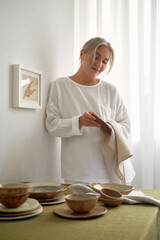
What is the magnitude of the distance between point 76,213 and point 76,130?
75cm

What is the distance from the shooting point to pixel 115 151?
1.72m

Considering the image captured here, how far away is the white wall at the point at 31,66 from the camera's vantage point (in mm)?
1501

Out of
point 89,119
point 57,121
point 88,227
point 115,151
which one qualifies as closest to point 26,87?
point 57,121

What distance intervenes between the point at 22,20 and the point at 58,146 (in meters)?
0.84

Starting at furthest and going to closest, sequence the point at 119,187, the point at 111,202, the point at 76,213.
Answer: the point at 119,187, the point at 111,202, the point at 76,213

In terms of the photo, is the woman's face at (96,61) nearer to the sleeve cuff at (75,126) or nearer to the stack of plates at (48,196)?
the sleeve cuff at (75,126)

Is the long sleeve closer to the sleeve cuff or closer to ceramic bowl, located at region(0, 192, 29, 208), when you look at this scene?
the sleeve cuff

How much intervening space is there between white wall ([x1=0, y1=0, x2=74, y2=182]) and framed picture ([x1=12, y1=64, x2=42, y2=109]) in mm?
33

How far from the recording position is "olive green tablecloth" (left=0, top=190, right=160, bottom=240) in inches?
32.6

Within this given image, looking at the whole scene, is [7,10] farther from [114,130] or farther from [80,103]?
[114,130]

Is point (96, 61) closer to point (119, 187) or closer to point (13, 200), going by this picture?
point (119, 187)

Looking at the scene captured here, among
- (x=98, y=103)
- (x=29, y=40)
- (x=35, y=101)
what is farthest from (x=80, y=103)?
(x=29, y=40)

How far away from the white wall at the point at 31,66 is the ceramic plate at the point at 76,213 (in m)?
0.54

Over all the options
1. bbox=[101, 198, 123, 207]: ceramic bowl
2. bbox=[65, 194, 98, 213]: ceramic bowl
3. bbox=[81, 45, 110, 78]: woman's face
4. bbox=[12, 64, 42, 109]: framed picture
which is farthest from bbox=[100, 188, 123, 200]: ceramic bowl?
bbox=[81, 45, 110, 78]: woman's face
